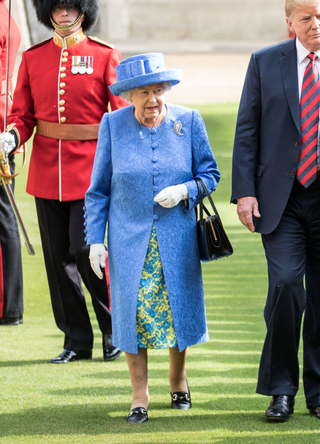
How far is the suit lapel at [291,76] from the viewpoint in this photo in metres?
3.51

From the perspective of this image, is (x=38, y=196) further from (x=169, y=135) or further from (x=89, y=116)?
(x=169, y=135)

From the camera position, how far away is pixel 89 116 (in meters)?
4.52

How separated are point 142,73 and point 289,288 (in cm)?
111

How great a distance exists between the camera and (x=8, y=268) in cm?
540

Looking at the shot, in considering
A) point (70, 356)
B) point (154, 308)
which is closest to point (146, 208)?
→ point (154, 308)

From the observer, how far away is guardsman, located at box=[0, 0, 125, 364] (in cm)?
450

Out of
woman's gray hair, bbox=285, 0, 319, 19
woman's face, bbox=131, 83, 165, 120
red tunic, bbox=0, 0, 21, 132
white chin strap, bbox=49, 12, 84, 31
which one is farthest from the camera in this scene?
red tunic, bbox=0, 0, 21, 132

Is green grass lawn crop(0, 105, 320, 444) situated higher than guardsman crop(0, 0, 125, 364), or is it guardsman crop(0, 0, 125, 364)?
guardsman crop(0, 0, 125, 364)

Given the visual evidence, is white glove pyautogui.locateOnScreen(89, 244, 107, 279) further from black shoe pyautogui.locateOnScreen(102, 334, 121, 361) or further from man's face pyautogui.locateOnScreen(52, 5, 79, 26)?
man's face pyautogui.locateOnScreen(52, 5, 79, 26)

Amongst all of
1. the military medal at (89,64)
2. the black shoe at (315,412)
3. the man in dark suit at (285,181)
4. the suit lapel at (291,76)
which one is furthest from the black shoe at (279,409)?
the military medal at (89,64)

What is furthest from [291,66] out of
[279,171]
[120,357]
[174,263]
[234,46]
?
[234,46]

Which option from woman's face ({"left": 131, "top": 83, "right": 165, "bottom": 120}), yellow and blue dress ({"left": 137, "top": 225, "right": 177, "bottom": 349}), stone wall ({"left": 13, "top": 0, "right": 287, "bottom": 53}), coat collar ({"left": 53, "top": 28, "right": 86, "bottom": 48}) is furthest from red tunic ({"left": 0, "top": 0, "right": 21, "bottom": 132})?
stone wall ({"left": 13, "top": 0, "right": 287, "bottom": 53})

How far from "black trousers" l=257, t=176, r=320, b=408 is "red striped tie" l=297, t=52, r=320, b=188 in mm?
54

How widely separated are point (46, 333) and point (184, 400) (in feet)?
5.43
